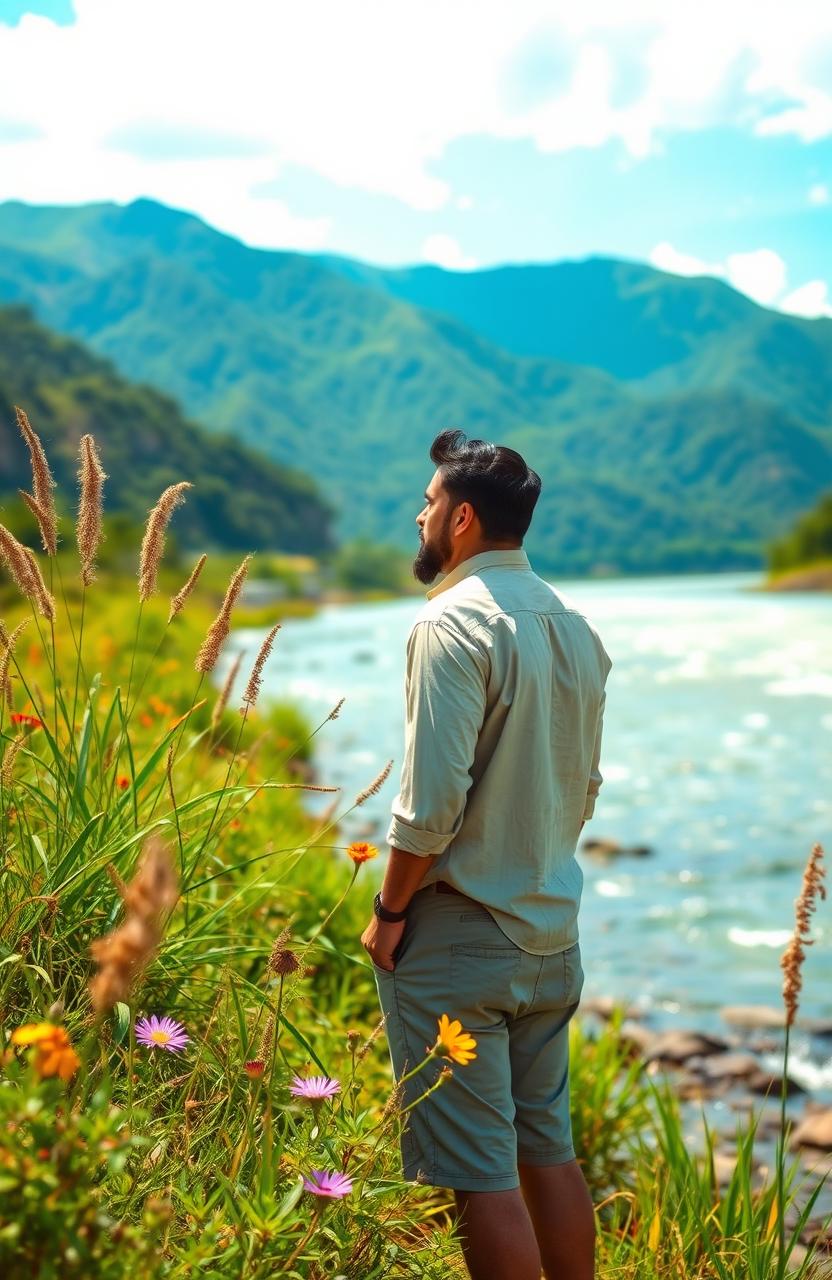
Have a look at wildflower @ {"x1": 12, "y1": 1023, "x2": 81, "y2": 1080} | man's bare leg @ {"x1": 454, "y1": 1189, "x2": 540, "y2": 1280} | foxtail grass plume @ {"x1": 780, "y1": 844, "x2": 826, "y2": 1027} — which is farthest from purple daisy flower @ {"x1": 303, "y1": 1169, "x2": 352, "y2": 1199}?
foxtail grass plume @ {"x1": 780, "y1": 844, "x2": 826, "y2": 1027}

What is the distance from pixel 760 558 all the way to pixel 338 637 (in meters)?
147

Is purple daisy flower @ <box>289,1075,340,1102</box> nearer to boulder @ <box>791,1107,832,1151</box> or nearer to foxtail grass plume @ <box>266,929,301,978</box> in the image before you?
foxtail grass plume @ <box>266,929,301,978</box>

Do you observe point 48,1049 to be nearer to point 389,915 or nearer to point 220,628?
point 389,915

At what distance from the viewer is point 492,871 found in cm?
287

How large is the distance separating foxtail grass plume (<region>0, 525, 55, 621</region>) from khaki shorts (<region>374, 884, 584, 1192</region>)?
1.07 meters

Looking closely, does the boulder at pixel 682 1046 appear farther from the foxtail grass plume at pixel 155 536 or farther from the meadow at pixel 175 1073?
the foxtail grass plume at pixel 155 536

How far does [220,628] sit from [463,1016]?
39.2 inches

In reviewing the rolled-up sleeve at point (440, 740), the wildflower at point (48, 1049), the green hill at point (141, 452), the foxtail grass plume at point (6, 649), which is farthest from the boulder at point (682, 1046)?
the green hill at point (141, 452)

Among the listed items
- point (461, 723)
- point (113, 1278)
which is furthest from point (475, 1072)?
point (113, 1278)

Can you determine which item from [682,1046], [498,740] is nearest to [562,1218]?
[498,740]

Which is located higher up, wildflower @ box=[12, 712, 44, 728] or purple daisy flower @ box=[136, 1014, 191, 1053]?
wildflower @ box=[12, 712, 44, 728]

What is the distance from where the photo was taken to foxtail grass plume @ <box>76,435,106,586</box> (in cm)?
298

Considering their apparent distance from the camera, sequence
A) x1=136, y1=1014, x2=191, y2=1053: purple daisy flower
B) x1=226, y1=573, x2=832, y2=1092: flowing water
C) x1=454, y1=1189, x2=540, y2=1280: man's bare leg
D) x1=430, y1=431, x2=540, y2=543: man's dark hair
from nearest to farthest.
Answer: x1=136, y1=1014, x2=191, y2=1053: purple daisy flower → x1=454, y1=1189, x2=540, y2=1280: man's bare leg → x1=430, y1=431, x2=540, y2=543: man's dark hair → x1=226, y1=573, x2=832, y2=1092: flowing water

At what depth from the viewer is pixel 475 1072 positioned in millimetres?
2820
